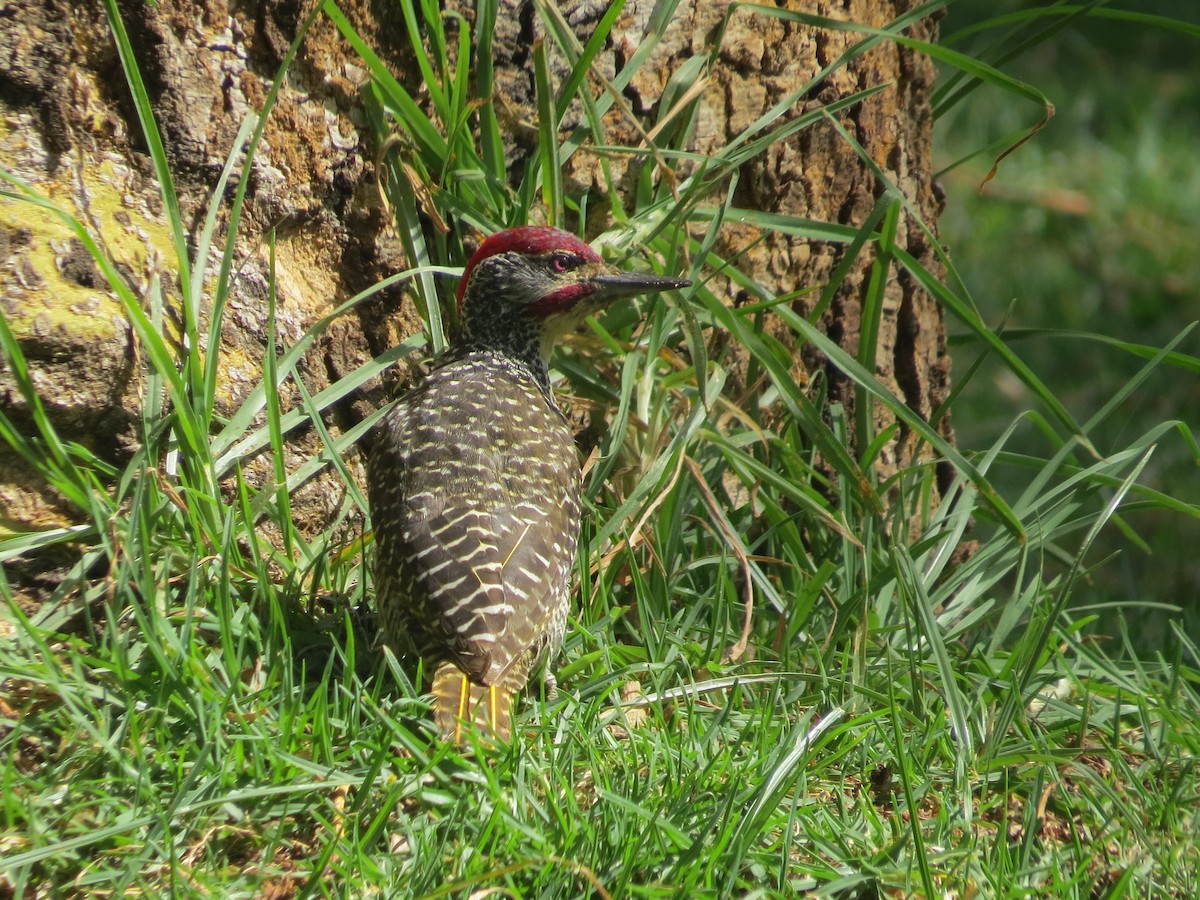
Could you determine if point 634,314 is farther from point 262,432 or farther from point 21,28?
point 21,28

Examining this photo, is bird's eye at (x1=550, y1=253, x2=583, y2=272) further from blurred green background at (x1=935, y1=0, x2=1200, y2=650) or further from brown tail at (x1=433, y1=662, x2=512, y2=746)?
blurred green background at (x1=935, y1=0, x2=1200, y2=650)

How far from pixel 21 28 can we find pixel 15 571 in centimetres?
148

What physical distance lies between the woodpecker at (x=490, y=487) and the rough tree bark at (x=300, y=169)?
1.19ft

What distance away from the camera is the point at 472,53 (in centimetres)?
404

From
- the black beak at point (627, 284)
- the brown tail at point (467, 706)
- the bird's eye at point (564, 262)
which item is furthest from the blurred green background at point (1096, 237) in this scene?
the brown tail at point (467, 706)

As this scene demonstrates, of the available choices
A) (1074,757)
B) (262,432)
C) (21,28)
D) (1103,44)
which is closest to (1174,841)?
(1074,757)

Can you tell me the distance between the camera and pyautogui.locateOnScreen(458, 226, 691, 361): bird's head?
3889mm

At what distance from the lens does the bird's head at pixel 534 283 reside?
389cm

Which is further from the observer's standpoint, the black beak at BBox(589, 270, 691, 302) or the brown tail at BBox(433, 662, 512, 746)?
the black beak at BBox(589, 270, 691, 302)

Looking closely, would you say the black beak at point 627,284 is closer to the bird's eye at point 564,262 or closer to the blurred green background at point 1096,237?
the bird's eye at point 564,262

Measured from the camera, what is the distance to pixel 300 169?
3.92 metres

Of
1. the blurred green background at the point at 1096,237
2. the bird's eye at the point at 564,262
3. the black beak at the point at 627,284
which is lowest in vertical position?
the blurred green background at the point at 1096,237

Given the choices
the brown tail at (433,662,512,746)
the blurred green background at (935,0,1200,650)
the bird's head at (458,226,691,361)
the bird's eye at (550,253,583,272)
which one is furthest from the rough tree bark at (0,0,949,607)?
the blurred green background at (935,0,1200,650)

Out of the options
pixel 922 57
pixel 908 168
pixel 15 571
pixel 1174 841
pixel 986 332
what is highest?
pixel 922 57
